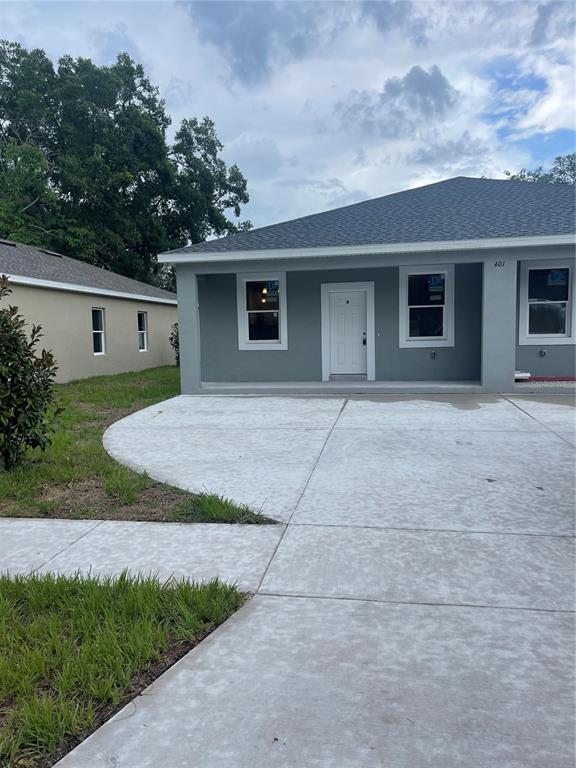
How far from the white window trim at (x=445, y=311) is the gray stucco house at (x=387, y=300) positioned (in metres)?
0.02

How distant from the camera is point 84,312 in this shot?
16750mm

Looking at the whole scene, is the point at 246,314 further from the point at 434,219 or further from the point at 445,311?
the point at 434,219

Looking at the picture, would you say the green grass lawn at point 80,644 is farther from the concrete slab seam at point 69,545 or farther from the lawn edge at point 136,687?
the concrete slab seam at point 69,545

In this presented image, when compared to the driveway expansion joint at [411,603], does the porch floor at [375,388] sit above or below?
above

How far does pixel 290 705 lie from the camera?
220 cm

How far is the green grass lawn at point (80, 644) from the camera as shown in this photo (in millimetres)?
2098

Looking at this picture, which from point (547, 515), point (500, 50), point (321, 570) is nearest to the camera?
point (321, 570)

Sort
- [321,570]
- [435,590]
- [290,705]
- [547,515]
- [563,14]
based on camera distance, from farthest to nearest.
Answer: [563,14]
[547,515]
[321,570]
[435,590]
[290,705]

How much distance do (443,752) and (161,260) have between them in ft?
35.6

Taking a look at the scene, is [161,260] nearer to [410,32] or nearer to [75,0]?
[75,0]

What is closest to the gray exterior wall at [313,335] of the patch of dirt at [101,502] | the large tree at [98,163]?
the patch of dirt at [101,502]

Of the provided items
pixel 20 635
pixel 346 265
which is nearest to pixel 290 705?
pixel 20 635

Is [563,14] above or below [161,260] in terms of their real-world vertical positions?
above

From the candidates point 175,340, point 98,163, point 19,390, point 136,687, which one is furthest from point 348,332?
point 98,163
